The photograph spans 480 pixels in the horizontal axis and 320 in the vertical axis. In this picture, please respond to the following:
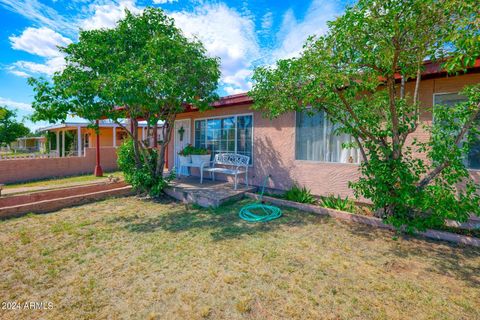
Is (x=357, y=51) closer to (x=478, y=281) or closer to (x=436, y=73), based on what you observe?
(x=436, y=73)

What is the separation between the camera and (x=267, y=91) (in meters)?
5.06

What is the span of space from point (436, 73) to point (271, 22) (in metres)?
5.46

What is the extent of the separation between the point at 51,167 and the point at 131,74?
9.36 m

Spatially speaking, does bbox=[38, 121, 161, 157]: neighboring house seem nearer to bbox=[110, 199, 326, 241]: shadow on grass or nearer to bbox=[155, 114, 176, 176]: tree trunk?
bbox=[155, 114, 176, 176]: tree trunk

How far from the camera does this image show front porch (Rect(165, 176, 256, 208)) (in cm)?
599

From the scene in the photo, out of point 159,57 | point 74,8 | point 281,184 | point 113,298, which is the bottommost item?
point 113,298

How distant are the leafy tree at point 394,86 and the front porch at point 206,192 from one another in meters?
2.98

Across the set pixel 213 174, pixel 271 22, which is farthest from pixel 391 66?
pixel 213 174

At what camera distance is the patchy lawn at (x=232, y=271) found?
233 cm

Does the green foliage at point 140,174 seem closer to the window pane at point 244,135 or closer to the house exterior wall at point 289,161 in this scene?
the window pane at point 244,135

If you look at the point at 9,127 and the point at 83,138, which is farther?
the point at 9,127

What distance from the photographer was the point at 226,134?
27.0ft

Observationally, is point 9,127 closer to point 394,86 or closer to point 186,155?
point 186,155

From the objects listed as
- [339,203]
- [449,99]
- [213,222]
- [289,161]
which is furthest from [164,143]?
[449,99]
